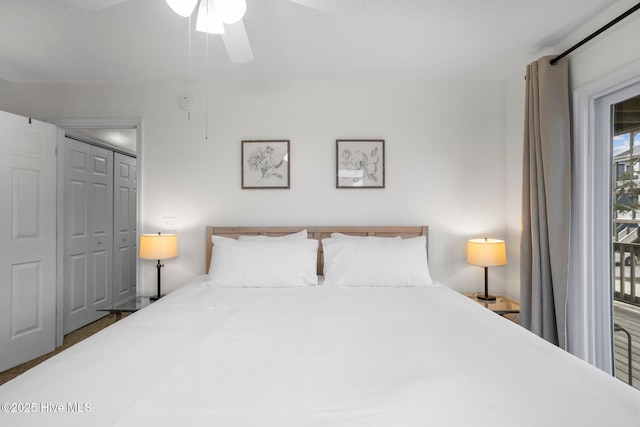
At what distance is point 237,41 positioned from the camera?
1.73 metres

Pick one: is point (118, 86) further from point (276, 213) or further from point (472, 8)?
point (472, 8)

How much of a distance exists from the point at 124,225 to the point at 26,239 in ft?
4.84

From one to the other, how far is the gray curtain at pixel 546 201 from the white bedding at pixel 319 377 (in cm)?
86

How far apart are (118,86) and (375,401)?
131 inches

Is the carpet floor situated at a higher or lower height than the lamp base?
lower

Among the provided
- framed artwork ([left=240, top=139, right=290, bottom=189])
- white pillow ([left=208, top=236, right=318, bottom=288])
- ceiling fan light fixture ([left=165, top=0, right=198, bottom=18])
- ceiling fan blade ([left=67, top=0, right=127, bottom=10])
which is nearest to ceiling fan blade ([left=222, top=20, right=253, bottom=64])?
ceiling fan light fixture ([left=165, top=0, right=198, bottom=18])

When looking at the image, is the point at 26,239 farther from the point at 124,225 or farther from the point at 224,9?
A: the point at 224,9

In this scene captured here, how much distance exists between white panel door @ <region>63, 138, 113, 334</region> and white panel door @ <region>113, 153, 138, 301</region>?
94 millimetres

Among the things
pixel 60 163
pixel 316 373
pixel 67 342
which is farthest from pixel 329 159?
pixel 67 342

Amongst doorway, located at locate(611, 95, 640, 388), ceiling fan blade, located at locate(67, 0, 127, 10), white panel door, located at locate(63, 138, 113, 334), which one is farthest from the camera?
white panel door, located at locate(63, 138, 113, 334)

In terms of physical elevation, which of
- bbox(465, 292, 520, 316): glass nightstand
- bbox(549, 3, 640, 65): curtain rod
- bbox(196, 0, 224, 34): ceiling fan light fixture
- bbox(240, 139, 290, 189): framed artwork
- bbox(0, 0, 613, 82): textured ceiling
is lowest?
bbox(465, 292, 520, 316): glass nightstand

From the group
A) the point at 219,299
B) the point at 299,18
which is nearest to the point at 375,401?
the point at 219,299

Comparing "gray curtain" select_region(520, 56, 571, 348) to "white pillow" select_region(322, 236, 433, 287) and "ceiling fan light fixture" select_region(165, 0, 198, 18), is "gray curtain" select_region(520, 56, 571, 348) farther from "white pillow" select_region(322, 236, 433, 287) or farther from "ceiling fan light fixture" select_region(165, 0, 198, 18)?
"ceiling fan light fixture" select_region(165, 0, 198, 18)

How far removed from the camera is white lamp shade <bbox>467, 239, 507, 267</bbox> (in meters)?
2.67
